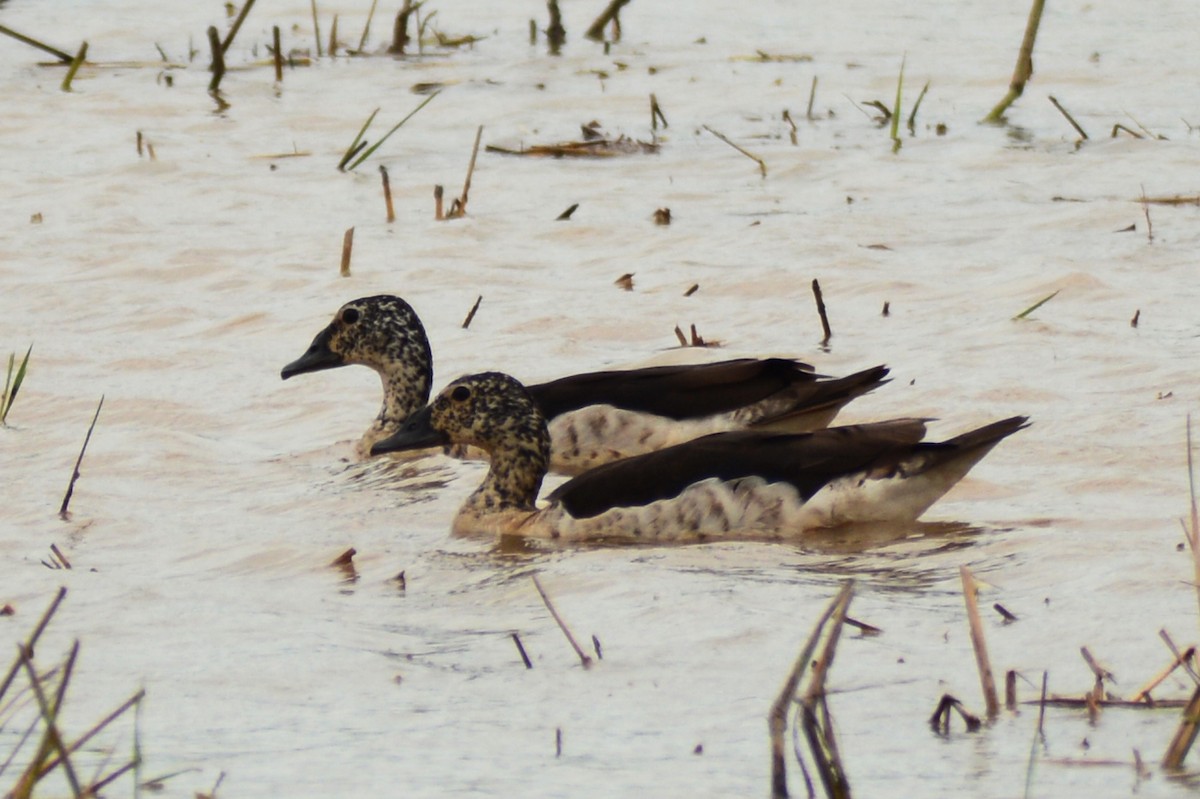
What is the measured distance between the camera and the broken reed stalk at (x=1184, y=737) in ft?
12.6

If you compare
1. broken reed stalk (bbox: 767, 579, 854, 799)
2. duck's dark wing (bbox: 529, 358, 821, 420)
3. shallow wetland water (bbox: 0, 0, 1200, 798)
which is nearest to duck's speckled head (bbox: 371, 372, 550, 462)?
shallow wetland water (bbox: 0, 0, 1200, 798)

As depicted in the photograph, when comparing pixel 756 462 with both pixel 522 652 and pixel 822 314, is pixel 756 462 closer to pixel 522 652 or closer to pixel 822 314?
pixel 522 652

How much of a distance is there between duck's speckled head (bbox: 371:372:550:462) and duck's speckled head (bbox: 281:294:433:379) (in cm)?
125

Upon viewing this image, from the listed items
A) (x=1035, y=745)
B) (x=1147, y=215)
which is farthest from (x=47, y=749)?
(x=1147, y=215)

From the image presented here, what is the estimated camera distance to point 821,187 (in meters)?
13.3

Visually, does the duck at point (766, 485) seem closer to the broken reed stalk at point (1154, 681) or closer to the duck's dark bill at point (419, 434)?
the duck's dark bill at point (419, 434)

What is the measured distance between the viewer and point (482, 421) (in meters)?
8.23

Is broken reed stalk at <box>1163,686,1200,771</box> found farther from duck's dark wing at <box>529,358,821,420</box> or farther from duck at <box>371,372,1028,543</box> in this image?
duck's dark wing at <box>529,358,821,420</box>

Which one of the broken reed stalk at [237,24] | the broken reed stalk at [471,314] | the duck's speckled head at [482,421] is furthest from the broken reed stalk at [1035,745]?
the broken reed stalk at [237,24]

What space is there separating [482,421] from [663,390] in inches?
35.0

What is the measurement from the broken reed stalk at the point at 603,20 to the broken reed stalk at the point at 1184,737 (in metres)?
14.5

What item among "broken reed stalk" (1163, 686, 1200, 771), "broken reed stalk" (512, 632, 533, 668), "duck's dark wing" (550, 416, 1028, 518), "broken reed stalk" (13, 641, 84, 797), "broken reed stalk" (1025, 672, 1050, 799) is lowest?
"duck's dark wing" (550, 416, 1028, 518)

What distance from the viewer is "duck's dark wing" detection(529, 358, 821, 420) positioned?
8.53m

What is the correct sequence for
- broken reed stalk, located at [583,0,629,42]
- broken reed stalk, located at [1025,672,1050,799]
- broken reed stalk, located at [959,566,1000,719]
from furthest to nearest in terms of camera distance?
broken reed stalk, located at [583,0,629,42]
broken reed stalk, located at [959,566,1000,719]
broken reed stalk, located at [1025,672,1050,799]
